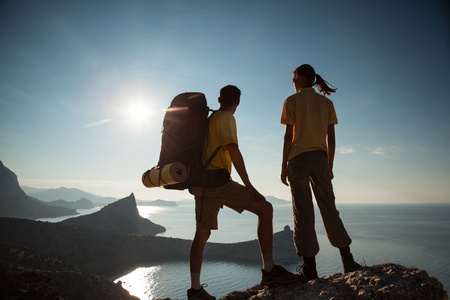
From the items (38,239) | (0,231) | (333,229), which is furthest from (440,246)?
(0,231)

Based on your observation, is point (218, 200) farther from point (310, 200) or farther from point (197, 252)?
point (310, 200)

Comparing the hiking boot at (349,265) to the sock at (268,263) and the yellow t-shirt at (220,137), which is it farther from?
the yellow t-shirt at (220,137)

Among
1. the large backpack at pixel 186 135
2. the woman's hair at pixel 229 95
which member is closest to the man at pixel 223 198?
the large backpack at pixel 186 135

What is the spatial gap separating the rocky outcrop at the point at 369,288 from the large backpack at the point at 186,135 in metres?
1.93

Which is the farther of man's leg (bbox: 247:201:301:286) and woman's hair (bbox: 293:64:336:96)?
woman's hair (bbox: 293:64:336:96)

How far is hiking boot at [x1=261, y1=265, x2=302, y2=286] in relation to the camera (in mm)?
3086

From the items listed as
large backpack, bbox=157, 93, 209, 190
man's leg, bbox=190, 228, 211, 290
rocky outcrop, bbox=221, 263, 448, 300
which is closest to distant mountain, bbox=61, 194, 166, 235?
man's leg, bbox=190, 228, 211, 290

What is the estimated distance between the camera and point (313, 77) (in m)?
3.76

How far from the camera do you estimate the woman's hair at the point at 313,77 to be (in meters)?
3.76

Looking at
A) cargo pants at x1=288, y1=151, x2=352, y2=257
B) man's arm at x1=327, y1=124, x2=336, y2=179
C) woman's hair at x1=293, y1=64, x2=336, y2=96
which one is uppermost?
woman's hair at x1=293, y1=64, x2=336, y2=96

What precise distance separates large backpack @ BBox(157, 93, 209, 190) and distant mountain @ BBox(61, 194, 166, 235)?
13659cm

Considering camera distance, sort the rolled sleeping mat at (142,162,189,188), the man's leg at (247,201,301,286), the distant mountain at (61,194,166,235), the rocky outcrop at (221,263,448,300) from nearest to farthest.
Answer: the rocky outcrop at (221,263,448,300), the rolled sleeping mat at (142,162,189,188), the man's leg at (247,201,301,286), the distant mountain at (61,194,166,235)

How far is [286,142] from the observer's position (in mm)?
3479

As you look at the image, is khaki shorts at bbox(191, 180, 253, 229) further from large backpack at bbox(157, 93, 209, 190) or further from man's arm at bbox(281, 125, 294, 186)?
man's arm at bbox(281, 125, 294, 186)
